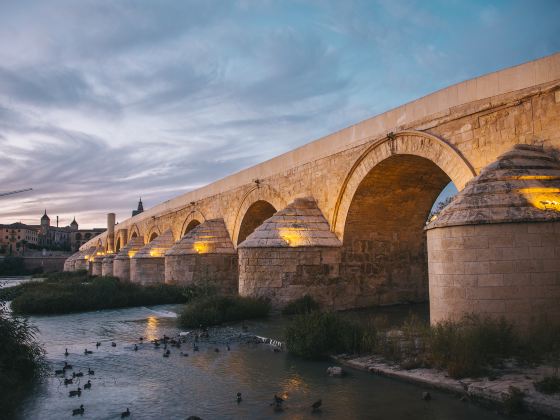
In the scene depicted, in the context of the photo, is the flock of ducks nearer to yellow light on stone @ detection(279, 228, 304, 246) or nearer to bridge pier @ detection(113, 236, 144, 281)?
yellow light on stone @ detection(279, 228, 304, 246)

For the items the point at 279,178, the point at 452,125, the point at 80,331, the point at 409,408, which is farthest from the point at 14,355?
the point at 279,178

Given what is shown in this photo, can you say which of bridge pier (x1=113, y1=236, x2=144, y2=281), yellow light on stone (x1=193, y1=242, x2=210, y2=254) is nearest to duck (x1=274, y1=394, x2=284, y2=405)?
yellow light on stone (x1=193, y1=242, x2=210, y2=254)

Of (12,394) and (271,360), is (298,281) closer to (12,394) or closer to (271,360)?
(271,360)

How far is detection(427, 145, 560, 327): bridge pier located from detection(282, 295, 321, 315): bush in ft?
13.0

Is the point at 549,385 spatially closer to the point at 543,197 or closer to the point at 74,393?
the point at 543,197

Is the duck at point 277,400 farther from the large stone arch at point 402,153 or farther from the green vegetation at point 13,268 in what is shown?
the green vegetation at point 13,268

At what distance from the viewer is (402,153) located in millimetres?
8344

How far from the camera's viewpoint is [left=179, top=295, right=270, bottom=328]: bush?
8641 mm

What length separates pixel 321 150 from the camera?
10906 mm

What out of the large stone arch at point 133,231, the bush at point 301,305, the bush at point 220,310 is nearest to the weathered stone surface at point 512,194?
the bush at point 301,305

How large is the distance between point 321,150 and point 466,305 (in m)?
6.36

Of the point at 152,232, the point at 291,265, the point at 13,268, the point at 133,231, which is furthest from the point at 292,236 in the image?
the point at 13,268

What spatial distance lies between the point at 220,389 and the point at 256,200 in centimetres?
963

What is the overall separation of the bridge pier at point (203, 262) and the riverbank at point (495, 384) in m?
10.1
